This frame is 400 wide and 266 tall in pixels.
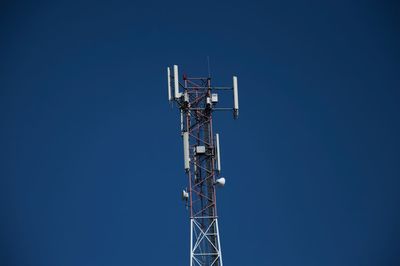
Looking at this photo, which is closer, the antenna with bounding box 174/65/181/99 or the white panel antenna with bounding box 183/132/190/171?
the white panel antenna with bounding box 183/132/190/171

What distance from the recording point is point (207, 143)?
142 ft

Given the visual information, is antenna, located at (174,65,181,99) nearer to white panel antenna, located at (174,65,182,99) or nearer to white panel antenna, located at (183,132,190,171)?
white panel antenna, located at (174,65,182,99)

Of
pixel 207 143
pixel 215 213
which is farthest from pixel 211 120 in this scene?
pixel 215 213

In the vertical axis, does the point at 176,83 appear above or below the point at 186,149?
above

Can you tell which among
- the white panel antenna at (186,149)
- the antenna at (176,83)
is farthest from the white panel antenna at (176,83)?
the white panel antenna at (186,149)

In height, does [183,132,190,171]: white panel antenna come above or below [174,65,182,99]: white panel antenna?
below

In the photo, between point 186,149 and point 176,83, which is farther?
point 176,83

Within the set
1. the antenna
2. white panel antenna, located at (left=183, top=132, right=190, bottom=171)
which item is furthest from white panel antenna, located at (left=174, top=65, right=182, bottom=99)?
white panel antenna, located at (left=183, top=132, right=190, bottom=171)

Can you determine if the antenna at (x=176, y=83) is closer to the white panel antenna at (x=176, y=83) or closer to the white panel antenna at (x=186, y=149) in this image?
the white panel antenna at (x=176, y=83)

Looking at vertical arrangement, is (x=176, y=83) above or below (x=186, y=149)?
above

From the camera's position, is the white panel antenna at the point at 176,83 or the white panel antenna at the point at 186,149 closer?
the white panel antenna at the point at 186,149

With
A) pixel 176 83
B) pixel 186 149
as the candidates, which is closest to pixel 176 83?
pixel 176 83

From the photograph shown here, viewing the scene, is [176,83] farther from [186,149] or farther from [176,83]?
[186,149]

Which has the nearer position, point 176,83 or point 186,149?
point 186,149
